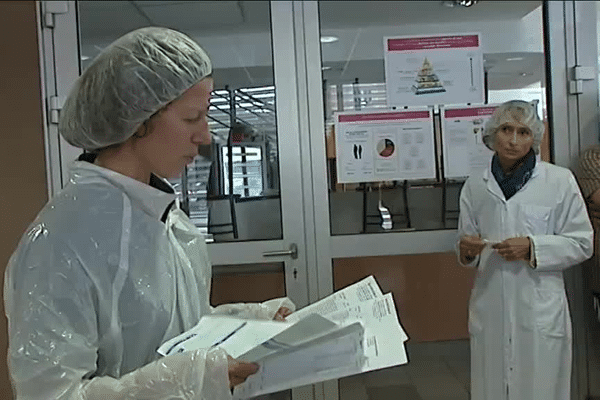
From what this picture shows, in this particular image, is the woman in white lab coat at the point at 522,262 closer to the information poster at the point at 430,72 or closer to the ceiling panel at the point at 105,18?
the information poster at the point at 430,72

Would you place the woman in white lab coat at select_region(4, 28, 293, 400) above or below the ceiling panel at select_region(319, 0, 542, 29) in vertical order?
below

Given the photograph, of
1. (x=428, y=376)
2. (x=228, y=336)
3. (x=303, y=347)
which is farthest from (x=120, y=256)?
(x=428, y=376)

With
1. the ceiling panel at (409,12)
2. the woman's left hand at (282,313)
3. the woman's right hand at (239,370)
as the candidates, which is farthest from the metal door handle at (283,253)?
the woman's right hand at (239,370)

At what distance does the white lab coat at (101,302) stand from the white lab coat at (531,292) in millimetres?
1520

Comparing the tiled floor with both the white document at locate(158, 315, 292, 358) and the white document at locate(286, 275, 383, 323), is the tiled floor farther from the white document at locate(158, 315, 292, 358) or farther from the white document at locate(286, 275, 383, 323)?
the white document at locate(158, 315, 292, 358)

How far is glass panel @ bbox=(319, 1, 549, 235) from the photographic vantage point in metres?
2.73

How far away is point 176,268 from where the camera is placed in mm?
1240

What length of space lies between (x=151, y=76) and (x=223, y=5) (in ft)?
5.59

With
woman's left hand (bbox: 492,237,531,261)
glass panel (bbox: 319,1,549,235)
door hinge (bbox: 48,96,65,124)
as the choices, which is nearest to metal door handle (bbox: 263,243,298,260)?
glass panel (bbox: 319,1,549,235)

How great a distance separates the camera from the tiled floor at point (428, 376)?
2812mm

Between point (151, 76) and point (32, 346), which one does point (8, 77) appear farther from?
point (32, 346)

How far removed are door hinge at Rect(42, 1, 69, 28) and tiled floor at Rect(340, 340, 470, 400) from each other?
2.06 metres

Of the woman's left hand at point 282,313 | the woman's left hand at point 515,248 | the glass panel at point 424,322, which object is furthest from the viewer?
the glass panel at point 424,322

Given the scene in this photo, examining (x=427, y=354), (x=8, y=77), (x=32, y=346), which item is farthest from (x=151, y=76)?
(x=427, y=354)
